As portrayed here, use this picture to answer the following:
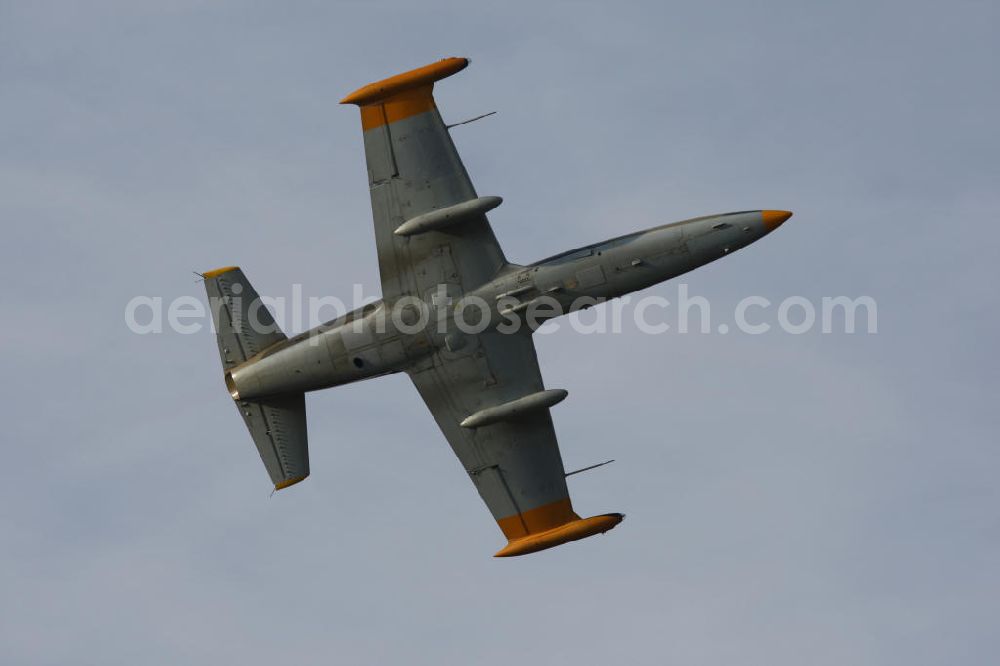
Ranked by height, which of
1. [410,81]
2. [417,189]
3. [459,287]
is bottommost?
[459,287]

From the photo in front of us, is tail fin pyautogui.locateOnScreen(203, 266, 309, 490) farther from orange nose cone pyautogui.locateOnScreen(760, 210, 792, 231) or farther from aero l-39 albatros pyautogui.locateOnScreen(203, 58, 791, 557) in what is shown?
orange nose cone pyautogui.locateOnScreen(760, 210, 792, 231)

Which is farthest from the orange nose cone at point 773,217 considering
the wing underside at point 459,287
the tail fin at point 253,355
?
the tail fin at point 253,355

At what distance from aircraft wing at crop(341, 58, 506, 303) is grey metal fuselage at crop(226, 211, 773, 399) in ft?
1.66

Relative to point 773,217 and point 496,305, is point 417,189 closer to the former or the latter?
point 496,305

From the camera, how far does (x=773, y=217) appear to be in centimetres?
3600

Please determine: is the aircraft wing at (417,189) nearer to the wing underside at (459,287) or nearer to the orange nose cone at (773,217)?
the wing underside at (459,287)

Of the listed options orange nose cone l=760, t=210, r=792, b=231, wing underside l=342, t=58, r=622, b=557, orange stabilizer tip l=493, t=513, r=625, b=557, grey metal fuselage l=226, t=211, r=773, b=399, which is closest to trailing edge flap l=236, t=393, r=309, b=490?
grey metal fuselage l=226, t=211, r=773, b=399

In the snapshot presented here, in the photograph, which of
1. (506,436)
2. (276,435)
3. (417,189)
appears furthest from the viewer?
(276,435)

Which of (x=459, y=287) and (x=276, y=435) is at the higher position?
(x=459, y=287)

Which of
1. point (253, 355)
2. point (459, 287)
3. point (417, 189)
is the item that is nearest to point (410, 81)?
point (417, 189)

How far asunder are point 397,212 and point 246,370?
17.6 ft

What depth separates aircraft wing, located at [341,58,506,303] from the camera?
36844mm

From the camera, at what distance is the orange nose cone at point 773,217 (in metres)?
36.0

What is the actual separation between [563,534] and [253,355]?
28.8 ft
